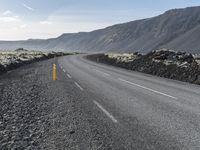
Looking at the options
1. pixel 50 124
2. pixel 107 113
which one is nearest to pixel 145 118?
pixel 107 113

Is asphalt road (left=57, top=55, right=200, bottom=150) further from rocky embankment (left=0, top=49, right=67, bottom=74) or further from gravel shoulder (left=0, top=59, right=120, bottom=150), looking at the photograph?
rocky embankment (left=0, top=49, right=67, bottom=74)

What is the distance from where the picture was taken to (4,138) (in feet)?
24.3

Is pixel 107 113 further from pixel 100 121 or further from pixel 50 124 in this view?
pixel 50 124

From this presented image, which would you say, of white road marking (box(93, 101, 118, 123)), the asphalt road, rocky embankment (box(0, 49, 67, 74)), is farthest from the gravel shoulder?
rocky embankment (box(0, 49, 67, 74))

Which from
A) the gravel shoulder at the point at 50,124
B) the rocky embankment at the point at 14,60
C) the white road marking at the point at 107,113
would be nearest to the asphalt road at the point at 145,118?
the white road marking at the point at 107,113

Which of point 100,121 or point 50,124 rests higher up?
point 100,121

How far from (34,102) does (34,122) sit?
134 inches

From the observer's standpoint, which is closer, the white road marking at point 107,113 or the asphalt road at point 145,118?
the asphalt road at point 145,118

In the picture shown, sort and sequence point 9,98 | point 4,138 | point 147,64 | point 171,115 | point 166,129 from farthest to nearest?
point 147,64 → point 9,98 → point 171,115 → point 166,129 → point 4,138

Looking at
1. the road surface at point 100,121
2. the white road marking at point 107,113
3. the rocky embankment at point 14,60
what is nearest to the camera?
the road surface at point 100,121

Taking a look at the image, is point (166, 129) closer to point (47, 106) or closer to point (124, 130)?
point (124, 130)

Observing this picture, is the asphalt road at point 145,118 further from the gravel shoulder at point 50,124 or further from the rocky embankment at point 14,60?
the rocky embankment at point 14,60

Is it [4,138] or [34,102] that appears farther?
[34,102]

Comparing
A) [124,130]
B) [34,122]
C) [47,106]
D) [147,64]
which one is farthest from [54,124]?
[147,64]
